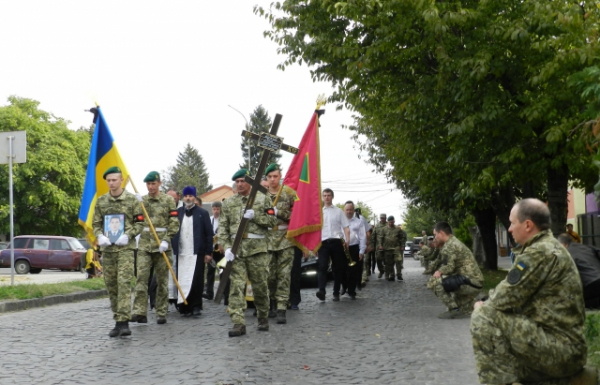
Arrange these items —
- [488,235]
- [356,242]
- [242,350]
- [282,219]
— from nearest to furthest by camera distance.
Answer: [242,350] < [282,219] < [356,242] < [488,235]

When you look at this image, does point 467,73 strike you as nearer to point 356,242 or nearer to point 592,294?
point 356,242

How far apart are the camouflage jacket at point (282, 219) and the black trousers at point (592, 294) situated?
4.47 meters

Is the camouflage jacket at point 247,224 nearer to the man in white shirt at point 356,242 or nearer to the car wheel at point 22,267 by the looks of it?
the man in white shirt at point 356,242

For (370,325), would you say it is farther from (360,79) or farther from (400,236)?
(400,236)

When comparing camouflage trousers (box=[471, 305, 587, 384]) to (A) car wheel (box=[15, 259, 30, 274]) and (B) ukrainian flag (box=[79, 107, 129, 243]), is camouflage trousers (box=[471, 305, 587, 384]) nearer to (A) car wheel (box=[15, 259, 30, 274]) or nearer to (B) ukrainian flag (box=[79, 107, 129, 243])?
(B) ukrainian flag (box=[79, 107, 129, 243])

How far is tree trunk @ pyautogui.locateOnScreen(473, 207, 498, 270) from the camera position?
1148 inches

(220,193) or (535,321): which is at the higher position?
(220,193)

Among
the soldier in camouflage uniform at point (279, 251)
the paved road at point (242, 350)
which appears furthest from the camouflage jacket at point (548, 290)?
the soldier in camouflage uniform at point (279, 251)

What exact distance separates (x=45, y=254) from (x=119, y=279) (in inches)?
1075

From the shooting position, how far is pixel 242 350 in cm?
824

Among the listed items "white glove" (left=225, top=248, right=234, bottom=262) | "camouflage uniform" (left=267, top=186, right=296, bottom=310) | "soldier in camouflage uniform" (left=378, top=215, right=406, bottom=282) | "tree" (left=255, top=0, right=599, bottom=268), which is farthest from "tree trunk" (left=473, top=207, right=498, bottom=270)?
"white glove" (left=225, top=248, right=234, bottom=262)

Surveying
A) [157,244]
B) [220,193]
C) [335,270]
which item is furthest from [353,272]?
[220,193]

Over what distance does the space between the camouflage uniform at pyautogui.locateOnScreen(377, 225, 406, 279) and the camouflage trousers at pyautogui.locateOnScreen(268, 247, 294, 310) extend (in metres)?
11.2

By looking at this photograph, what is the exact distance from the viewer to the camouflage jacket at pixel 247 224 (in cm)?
984
